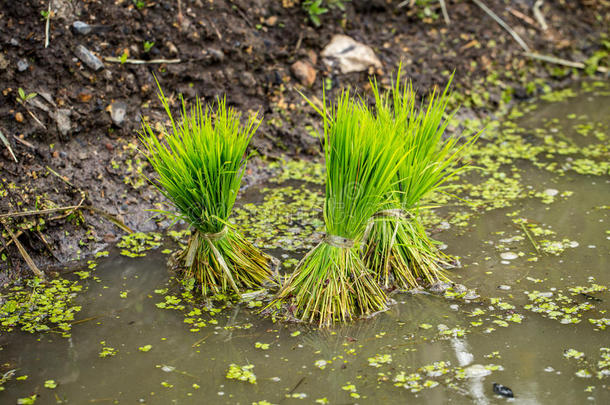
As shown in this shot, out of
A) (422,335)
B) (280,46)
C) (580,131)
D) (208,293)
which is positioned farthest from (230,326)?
(580,131)

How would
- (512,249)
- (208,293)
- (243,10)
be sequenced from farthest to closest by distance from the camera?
(243,10)
(512,249)
(208,293)

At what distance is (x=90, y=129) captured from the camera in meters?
4.10

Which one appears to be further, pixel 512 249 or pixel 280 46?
pixel 280 46

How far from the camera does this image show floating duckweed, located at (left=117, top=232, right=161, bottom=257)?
3.69m

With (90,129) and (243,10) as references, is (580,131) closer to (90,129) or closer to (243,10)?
(243,10)

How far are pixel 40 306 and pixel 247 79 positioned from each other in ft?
7.61

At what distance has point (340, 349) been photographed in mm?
2805

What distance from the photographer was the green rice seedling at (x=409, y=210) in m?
3.13

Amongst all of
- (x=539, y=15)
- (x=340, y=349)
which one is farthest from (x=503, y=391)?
(x=539, y=15)

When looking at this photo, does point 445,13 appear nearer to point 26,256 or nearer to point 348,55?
point 348,55

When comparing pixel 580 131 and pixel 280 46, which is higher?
pixel 280 46

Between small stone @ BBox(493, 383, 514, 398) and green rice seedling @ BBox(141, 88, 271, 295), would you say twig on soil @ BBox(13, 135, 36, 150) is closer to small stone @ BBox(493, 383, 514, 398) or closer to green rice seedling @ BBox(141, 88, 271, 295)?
green rice seedling @ BBox(141, 88, 271, 295)

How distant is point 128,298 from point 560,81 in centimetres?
456

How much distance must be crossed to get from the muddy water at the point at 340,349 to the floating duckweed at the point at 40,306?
0.07 metres
